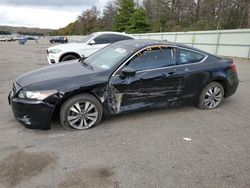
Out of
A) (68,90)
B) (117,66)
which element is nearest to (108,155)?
(68,90)

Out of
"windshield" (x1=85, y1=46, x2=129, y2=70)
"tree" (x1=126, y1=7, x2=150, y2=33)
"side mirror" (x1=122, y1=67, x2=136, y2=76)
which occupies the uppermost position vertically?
"tree" (x1=126, y1=7, x2=150, y2=33)

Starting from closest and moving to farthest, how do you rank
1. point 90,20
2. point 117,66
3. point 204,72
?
point 117,66 < point 204,72 < point 90,20

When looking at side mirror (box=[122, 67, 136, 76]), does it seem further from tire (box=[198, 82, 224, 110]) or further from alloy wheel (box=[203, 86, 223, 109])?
alloy wheel (box=[203, 86, 223, 109])

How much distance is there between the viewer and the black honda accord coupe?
354 centimetres

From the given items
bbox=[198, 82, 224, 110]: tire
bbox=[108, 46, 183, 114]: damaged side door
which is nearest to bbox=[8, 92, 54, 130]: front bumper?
bbox=[108, 46, 183, 114]: damaged side door

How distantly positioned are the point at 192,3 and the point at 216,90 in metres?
38.8

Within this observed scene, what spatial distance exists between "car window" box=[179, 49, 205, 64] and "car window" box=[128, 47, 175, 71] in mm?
216

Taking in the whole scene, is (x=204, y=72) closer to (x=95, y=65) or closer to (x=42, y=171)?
(x=95, y=65)

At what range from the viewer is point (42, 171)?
2.74m

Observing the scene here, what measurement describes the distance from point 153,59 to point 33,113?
7.43 feet

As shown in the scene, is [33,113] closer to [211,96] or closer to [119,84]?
[119,84]

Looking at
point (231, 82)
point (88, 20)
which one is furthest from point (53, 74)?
point (88, 20)

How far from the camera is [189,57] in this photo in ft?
14.8

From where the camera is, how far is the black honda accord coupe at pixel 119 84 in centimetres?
354
